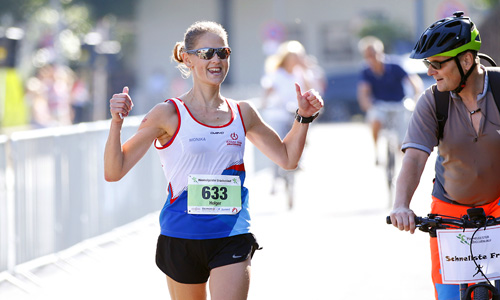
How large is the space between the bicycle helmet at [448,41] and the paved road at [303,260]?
3261mm

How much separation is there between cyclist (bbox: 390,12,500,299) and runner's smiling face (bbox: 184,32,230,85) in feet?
3.23

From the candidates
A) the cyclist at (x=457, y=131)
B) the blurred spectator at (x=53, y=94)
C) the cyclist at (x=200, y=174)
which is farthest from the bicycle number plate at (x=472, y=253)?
the blurred spectator at (x=53, y=94)

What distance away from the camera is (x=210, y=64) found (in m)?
5.06

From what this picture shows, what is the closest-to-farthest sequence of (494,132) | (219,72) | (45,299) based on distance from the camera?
(494,132)
(219,72)
(45,299)

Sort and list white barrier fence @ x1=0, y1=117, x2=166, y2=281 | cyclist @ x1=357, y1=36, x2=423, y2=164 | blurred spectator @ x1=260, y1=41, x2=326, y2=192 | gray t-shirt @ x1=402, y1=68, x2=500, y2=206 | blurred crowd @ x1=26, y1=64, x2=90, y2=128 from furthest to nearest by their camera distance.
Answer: blurred crowd @ x1=26, y1=64, x2=90, y2=128, cyclist @ x1=357, y1=36, x2=423, y2=164, blurred spectator @ x1=260, y1=41, x2=326, y2=192, white barrier fence @ x1=0, y1=117, x2=166, y2=281, gray t-shirt @ x1=402, y1=68, x2=500, y2=206

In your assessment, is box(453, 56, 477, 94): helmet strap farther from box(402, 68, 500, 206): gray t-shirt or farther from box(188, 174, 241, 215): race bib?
box(188, 174, 241, 215): race bib

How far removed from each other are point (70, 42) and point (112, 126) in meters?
48.3

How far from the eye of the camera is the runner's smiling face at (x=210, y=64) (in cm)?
507

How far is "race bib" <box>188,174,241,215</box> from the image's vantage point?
4.95m

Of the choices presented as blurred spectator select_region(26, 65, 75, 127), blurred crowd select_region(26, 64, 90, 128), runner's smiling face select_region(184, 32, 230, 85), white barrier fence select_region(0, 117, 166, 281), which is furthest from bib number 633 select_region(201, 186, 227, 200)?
blurred spectator select_region(26, 65, 75, 127)

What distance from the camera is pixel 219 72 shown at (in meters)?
5.09

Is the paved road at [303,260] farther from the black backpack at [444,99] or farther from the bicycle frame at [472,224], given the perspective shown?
the bicycle frame at [472,224]

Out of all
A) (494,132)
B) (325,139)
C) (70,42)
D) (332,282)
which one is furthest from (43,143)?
(70,42)

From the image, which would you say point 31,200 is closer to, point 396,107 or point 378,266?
point 378,266
